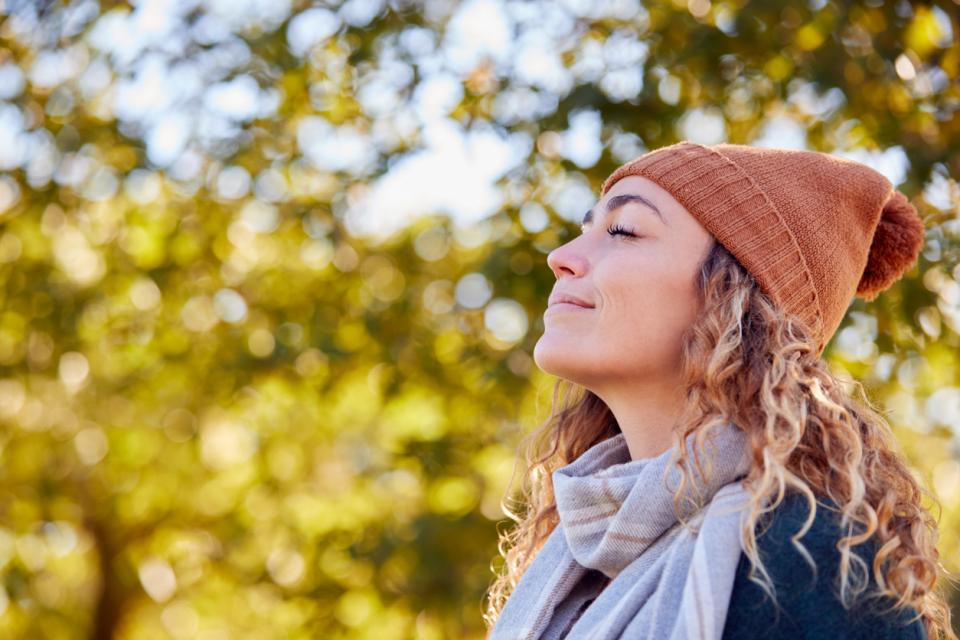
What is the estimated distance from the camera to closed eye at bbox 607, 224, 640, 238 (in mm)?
2207

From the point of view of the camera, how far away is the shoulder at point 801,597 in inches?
65.9

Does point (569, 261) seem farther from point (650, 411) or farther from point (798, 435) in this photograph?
point (798, 435)

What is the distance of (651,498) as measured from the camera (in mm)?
1932

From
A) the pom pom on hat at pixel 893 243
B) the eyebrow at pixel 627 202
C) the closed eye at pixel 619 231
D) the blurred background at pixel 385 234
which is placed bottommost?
the blurred background at pixel 385 234

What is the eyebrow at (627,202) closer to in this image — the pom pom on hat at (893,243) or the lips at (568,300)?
the lips at (568,300)

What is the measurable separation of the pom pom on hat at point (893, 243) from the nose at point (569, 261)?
2.35 ft

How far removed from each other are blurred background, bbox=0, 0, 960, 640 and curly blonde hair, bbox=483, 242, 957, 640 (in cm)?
107

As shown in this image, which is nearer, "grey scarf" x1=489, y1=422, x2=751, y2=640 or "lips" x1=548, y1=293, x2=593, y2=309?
"grey scarf" x1=489, y1=422, x2=751, y2=640

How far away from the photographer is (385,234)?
18.3ft

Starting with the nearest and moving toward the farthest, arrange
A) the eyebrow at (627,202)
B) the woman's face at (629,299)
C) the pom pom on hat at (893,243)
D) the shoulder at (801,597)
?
the shoulder at (801,597), the woman's face at (629,299), the eyebrow at (627,202), the pom pom on hat at (893,243)

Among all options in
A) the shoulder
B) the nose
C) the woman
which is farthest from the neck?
the shoulder

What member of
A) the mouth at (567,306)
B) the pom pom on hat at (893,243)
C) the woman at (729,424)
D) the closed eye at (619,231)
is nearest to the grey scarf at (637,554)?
the woman at (729,424)

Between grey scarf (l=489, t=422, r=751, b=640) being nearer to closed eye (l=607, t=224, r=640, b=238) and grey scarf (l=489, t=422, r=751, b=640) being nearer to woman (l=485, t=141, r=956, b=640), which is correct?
woman (l=485, t=141, r=956, b=640)

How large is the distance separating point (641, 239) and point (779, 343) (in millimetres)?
338
